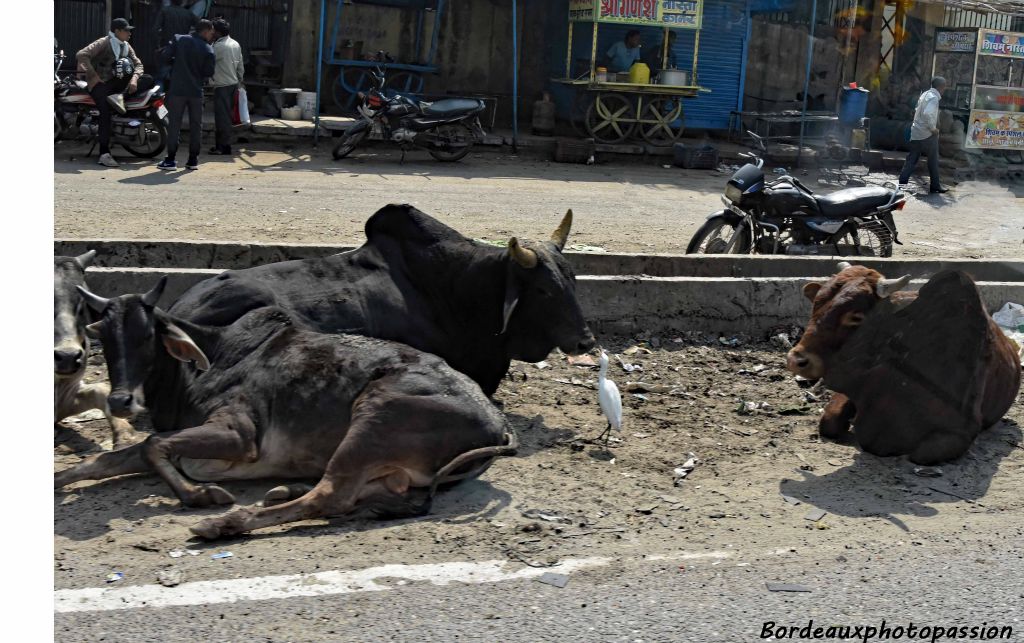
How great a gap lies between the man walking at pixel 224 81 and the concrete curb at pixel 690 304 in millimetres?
9198

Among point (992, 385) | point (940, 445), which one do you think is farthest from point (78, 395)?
point (992, 385)

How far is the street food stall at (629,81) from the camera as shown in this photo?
19641mm

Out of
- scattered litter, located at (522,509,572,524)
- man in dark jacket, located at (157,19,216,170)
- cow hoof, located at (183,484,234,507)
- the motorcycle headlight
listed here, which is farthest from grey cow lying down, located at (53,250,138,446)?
man in dark jacket, located at (157,19,216,170)

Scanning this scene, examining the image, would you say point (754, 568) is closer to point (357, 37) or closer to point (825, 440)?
point (825, 440)

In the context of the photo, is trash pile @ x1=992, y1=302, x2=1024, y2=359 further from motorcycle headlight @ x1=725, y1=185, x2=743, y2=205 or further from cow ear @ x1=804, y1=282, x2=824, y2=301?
cow ear @ x1=804, y1=282, x2=824, y2=301

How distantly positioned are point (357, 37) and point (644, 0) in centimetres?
490

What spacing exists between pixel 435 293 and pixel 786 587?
2.99 meters

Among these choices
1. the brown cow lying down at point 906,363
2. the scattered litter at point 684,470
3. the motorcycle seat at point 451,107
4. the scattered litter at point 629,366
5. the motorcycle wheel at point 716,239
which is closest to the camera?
the scattered litter at point 684,470

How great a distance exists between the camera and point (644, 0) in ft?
64.7

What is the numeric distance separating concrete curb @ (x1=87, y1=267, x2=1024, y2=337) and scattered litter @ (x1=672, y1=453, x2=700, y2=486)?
224cm

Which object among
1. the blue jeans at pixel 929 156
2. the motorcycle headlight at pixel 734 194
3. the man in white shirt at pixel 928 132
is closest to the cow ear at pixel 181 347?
the motorcycle headlight at pixel 734 194

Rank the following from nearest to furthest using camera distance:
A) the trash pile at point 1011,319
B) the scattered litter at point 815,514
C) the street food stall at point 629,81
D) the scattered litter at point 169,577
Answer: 1. the scattered litter at point 169,577
2. the scattered litter at point 815,514
3. the trash pile at point 1011,319
4. the street food stall at point 629,81

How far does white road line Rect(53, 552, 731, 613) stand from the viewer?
4.32 meters

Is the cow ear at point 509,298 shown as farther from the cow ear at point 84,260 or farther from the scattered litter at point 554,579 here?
the cow ear at point 84,260
